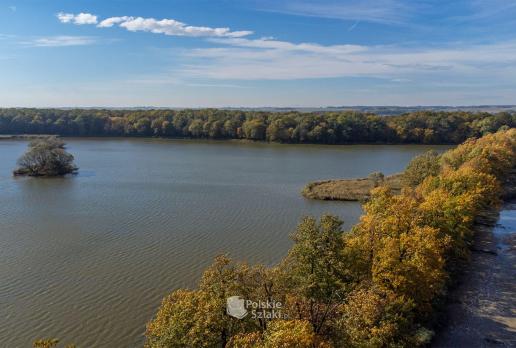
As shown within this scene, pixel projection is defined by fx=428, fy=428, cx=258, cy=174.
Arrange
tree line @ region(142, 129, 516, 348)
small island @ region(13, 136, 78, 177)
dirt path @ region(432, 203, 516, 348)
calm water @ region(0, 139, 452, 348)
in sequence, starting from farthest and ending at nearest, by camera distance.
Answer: small island @ region(13, 136, 78, 177) < calm water @ region(0, 139, 452, 348) < dirt path @ region(432, 203, 516, 348) < tree line @ region(142, 129, 516, 348)

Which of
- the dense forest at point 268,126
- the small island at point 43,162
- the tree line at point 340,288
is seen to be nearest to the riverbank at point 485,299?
the tree line at point 340,288

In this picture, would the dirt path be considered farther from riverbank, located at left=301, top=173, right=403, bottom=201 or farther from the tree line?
riverbank, located at left=301, top=173, right=403, bottom=201

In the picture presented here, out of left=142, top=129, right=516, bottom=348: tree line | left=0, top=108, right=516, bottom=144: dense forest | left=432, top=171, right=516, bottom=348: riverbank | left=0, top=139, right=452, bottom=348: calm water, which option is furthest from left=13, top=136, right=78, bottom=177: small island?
left=432, top=171, right=516, bottom=348: riverbank

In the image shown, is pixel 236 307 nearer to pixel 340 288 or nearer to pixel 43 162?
pixel 340 288

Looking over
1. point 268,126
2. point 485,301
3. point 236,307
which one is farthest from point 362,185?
point 268,126

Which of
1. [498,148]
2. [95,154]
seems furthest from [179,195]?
[95,154]

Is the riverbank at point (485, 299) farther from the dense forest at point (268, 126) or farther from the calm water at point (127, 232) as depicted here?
the dense forest at point (268, 126)
